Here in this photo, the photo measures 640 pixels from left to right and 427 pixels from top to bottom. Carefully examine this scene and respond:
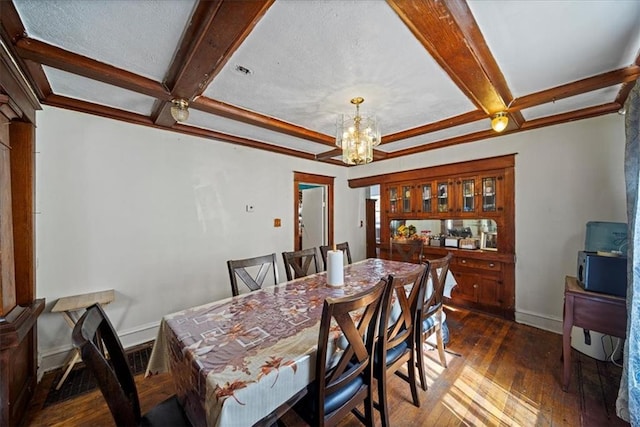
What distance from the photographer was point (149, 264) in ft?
8.74

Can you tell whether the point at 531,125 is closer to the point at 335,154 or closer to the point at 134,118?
the point at 335,154

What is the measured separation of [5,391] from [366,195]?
502cm

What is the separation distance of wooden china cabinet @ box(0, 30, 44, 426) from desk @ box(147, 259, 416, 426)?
0.92 meters

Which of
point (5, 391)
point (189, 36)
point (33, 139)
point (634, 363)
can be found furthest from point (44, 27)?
point (634, 363)

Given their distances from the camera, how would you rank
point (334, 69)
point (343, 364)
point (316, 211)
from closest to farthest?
point (343, 364) < point (334, 69) < point (316, 211)

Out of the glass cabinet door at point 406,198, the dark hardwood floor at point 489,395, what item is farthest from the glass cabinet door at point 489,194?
the dark hardwood floor at point 489,395

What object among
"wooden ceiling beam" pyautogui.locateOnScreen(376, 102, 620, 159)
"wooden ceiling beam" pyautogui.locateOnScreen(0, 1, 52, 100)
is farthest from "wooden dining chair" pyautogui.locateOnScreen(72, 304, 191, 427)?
"wooden ceiling beam" pyautogui.locateOnScreen(376, 102, 620, 159)

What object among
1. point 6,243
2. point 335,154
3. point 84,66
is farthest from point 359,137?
point 6,243

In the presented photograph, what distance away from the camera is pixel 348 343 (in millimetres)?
1192

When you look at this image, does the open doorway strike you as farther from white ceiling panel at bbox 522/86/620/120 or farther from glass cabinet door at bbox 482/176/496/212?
white ceiling panel at bbox 522/86/620/120

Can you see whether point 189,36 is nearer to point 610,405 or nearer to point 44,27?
point 44,27

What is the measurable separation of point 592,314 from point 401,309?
4.99 feet

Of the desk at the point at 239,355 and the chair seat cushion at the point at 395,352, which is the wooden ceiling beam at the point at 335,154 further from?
the chair seat cushion at the point at 395,352

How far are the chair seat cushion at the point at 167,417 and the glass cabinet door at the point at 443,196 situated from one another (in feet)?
11.8
